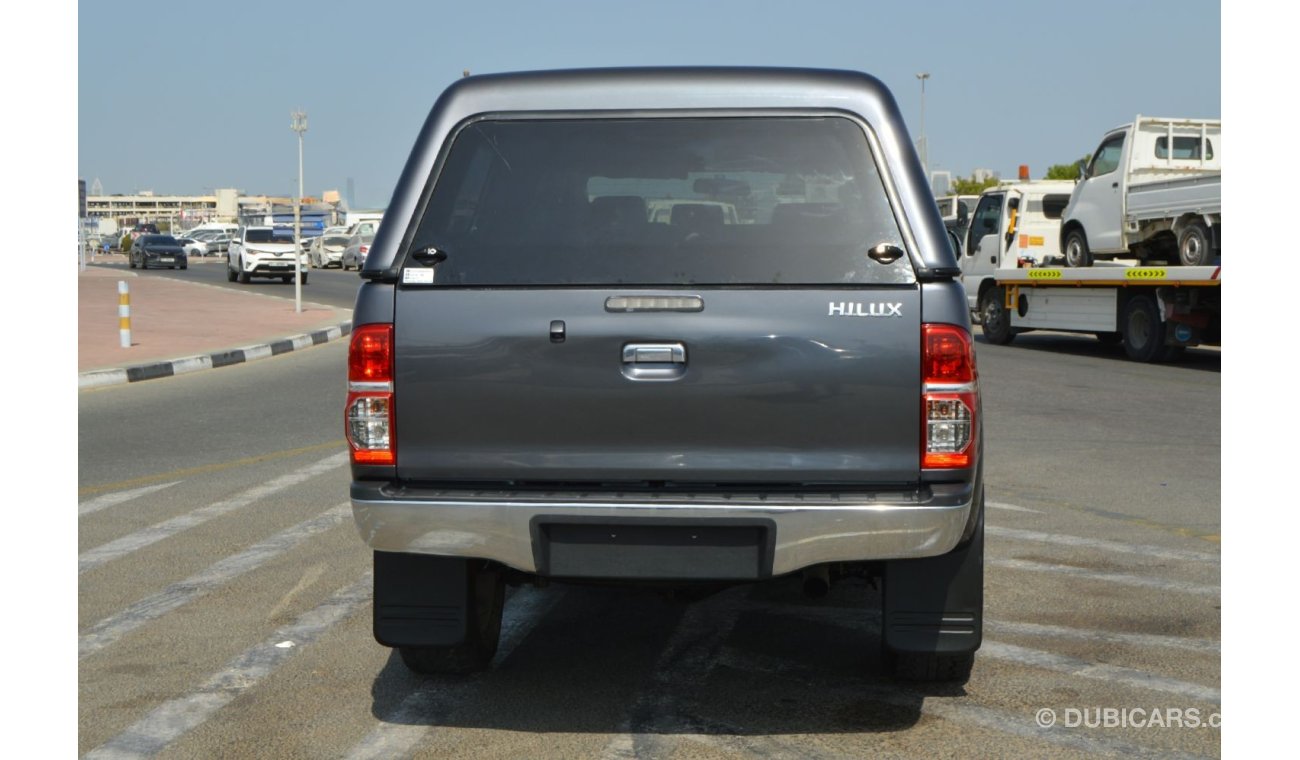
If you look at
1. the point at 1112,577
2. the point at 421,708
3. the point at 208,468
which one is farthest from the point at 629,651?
the point at 208,468

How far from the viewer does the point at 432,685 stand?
487 cm

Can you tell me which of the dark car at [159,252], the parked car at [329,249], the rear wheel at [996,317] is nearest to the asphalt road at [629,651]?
the rear wheel at [996,317]

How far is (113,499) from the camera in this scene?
845cm

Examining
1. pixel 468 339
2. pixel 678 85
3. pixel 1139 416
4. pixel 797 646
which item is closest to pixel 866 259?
pixel 678 85

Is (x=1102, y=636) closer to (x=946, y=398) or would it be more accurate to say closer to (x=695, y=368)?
(x=946, y=398)

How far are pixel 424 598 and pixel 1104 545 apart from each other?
12.7 ft

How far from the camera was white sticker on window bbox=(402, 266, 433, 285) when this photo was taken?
420 cm

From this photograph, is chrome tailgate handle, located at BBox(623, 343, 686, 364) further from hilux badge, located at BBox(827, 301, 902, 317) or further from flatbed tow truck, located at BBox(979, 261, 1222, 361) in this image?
flatbed tow truck, located at BBox(979, 261, 1222, 361)

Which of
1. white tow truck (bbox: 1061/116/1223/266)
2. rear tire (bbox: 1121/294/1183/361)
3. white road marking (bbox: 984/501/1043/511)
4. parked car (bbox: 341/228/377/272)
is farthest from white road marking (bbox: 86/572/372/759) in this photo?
parked car (bbox: 341/228/377/272)

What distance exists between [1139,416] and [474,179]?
30.7ft

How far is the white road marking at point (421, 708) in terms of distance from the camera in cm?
424

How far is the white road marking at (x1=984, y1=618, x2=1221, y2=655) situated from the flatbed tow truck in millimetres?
11722

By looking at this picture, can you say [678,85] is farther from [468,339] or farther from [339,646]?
[339,646]

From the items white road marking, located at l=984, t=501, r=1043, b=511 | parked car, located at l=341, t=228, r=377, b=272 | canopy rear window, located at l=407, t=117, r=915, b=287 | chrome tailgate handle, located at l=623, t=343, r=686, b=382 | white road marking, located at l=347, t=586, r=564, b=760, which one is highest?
parked car, located at l=341, t=228, r=377, b=272
